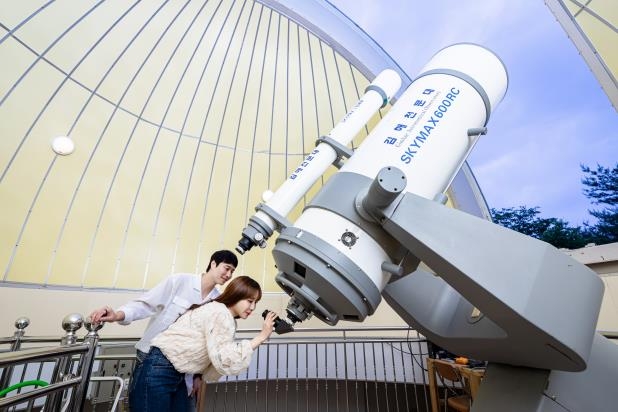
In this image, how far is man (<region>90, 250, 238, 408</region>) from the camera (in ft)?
6.59

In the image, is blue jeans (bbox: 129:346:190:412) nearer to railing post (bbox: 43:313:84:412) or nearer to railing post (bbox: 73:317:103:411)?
railing post (bbox: 73:317:103:411)

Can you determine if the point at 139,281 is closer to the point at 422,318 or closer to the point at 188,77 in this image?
the point at 188,77

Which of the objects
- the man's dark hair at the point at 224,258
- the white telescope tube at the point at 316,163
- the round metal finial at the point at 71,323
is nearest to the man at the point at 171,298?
the man's dark hair at the point at 224,258

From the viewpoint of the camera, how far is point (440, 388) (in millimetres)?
4906

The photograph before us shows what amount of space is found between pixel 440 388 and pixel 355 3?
19.9 feet

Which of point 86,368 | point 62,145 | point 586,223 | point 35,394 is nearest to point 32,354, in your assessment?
point 35,394

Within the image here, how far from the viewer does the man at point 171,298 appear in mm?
2008

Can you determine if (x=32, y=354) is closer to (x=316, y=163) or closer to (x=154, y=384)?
(x=154, y=384)

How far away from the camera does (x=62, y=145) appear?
13.9 feet

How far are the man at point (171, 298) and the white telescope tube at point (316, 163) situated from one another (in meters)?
0.80

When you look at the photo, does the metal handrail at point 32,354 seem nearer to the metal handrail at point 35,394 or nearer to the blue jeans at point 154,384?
the metal handrail at point 35,394

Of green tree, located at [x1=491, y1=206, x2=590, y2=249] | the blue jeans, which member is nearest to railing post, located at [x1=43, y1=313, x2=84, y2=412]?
the blue jeans

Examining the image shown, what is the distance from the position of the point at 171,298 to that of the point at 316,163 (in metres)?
1.35

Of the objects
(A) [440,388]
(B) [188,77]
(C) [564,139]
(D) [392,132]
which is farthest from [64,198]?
(C) [564,139]
